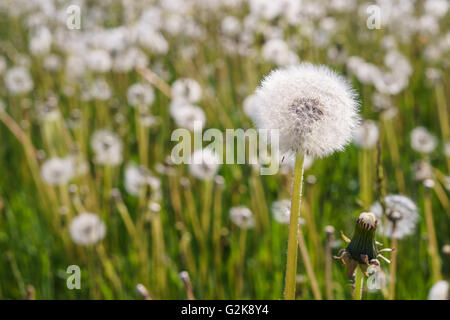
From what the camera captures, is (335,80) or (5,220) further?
(5,220)

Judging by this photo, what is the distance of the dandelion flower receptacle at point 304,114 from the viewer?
0.79 m

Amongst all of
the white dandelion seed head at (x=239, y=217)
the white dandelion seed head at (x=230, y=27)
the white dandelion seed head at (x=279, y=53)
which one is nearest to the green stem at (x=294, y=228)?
the white dandelion seed head at (x=239, y=217)

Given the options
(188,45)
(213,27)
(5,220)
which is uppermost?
(213,27)

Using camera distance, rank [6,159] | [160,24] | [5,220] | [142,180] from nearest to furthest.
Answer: [142,180] < [5,220] < [6,159] < [160,24]

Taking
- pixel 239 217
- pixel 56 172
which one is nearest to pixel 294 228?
pixel 239 217

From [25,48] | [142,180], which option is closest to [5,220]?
[142,180]

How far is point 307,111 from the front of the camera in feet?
2.62

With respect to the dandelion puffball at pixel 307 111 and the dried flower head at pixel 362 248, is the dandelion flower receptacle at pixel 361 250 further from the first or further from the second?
the dandelion puffball at pixel 307 111

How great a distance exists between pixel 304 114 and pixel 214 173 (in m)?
1.09

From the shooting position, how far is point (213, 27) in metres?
3.76

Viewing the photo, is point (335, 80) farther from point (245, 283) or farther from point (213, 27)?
point (213, 27)

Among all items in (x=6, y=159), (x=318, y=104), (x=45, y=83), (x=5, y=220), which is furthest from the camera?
(x=45, y=83)
